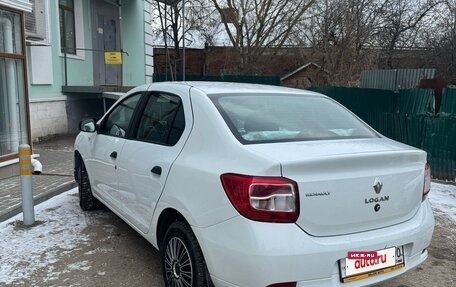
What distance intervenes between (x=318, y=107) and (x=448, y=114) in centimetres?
536

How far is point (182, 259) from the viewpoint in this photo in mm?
3023

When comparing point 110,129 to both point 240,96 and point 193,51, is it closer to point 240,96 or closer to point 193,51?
point 240,96

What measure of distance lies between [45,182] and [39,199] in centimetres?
94

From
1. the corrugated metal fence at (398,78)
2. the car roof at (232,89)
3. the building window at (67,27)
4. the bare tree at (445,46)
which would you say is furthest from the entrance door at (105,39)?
the bare tree at (445,46)

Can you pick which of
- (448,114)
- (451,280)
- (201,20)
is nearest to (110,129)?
(451,280)

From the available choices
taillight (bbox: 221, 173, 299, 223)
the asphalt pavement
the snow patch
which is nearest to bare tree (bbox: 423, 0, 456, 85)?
the asphalt pavement

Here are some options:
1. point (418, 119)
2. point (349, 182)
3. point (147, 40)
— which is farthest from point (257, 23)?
point (349, 182)

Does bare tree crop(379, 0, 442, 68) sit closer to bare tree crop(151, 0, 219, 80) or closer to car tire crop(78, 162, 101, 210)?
bare tree crop(151, 0, 219, 80)

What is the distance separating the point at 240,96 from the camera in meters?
3.43

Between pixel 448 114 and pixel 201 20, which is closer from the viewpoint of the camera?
pixel 448 114

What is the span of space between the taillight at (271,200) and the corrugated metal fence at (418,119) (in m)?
6.31

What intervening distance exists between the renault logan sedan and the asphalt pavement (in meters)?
2.49

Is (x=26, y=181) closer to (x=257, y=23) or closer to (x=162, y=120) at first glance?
(x=162, y=120)

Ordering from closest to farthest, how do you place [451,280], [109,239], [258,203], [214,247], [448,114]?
[258,203], [214,247], [451,280], [109,239], [448,114]
